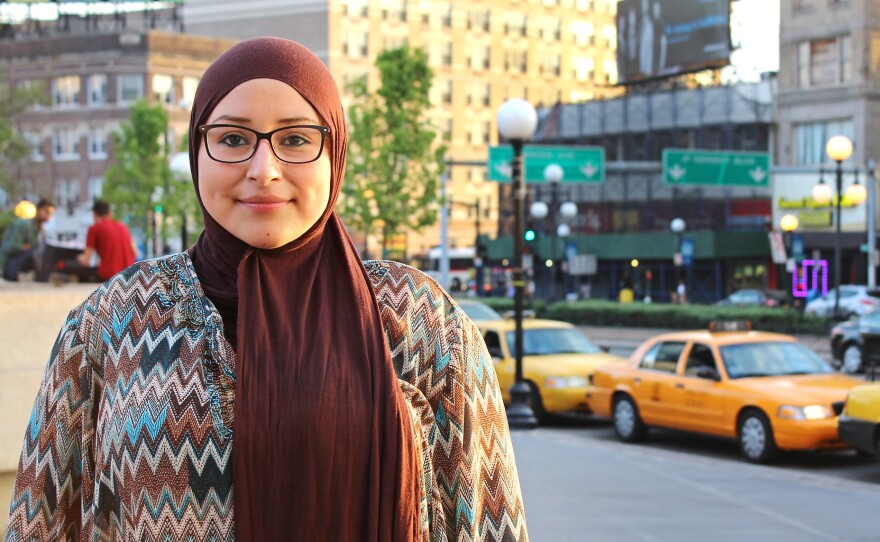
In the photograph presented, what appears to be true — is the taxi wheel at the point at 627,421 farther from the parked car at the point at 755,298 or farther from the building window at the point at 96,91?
the building window at the point at 96,91

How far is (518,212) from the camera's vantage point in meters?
14.6

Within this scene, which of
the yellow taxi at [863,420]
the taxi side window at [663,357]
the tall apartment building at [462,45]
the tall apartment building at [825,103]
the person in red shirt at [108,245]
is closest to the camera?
the yellow taxi at [863,420]

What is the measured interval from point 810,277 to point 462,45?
148 ft

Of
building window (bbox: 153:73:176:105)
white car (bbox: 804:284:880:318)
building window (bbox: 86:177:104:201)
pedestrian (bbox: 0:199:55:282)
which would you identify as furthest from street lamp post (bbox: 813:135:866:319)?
building window (bbox: 86:177:104:201)

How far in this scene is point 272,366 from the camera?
2.17m

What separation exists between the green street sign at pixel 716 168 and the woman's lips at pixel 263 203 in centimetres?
3042

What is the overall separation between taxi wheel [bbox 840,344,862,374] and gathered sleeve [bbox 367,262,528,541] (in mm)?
20812

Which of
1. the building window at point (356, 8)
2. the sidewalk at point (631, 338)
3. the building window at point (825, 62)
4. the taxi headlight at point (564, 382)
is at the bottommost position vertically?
the sidewalk at point (631, 338)

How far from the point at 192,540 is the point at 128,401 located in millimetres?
287

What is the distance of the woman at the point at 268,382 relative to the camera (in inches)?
85.4

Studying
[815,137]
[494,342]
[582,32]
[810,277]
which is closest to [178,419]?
[494,342]

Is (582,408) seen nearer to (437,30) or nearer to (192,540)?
(192,540)

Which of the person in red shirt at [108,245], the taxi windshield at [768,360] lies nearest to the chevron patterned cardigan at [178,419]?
the person in red shirt at [108,245]

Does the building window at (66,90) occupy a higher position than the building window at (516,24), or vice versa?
the building window at (516,24)
